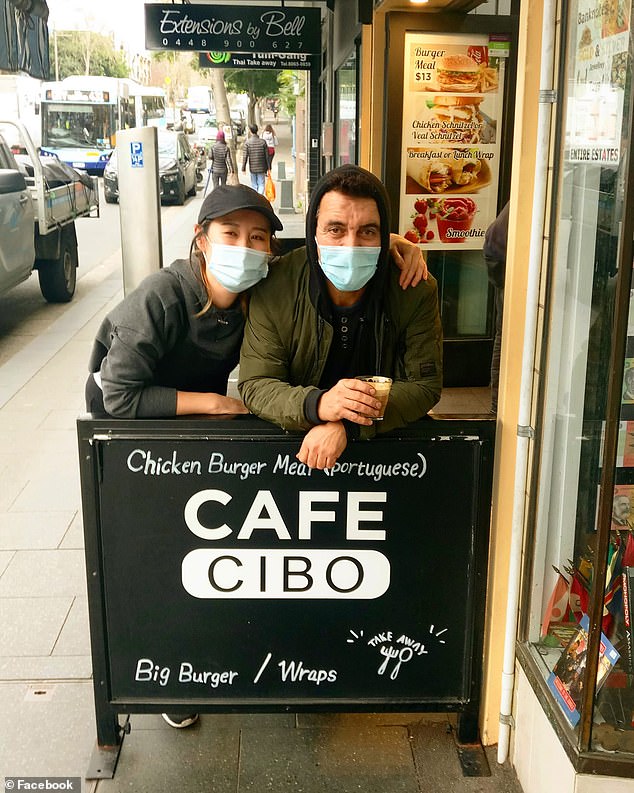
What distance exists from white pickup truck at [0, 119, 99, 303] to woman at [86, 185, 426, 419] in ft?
20.6

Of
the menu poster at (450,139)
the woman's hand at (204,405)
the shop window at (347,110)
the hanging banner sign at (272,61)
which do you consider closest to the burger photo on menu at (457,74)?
the menu poster at (450,139)

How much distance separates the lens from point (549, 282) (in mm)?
2592

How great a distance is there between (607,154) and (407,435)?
3.16ft

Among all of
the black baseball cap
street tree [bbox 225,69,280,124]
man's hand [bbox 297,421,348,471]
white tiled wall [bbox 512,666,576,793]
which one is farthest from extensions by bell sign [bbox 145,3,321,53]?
street tree [bbox 225,69,280,124]

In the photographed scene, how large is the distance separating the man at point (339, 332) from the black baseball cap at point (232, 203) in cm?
18

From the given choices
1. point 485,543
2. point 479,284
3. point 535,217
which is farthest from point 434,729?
point 479,284

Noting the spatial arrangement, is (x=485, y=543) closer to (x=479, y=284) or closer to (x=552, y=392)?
(x=552, y=392)

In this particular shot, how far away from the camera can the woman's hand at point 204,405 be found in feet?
8.78

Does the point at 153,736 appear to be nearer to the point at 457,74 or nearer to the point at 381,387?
the point at 381,387

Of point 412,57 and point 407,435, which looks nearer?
point 407,435

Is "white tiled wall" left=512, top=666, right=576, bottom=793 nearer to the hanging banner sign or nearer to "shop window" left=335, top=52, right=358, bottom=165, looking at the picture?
"shop window" left=335, top=52, right=358, bottom=165

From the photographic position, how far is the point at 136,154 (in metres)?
6.02

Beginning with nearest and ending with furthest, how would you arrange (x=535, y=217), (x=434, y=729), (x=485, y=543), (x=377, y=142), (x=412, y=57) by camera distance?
1. (x=535, y=217)
2. (x=485, y=543)
3. (x=434, y=729)
4. (x=412, y=57)
5. (x=377, y=142)

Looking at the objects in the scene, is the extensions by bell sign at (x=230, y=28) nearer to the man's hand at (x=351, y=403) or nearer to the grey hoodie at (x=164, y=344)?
the grey hoodie at (x=164, y=344)
